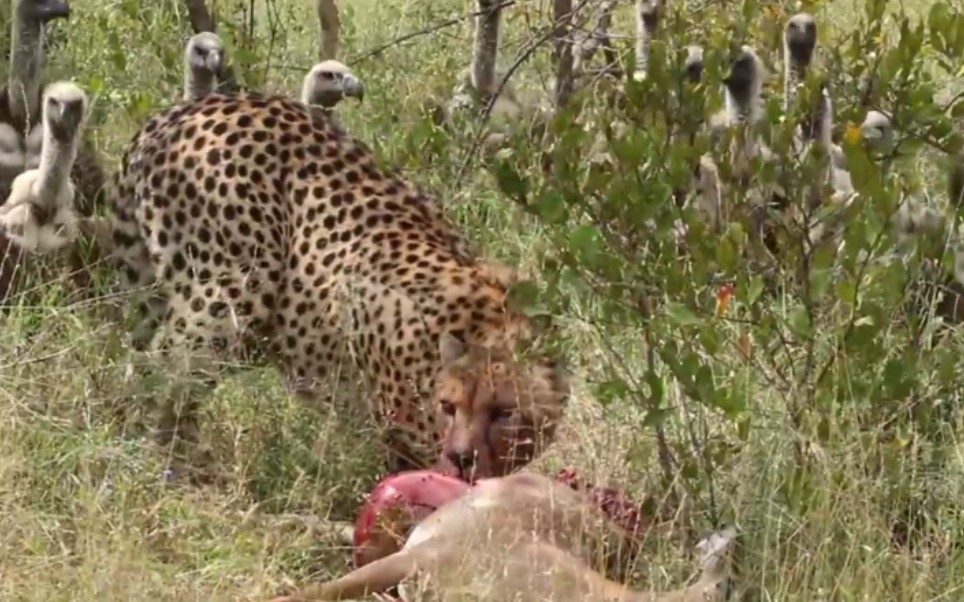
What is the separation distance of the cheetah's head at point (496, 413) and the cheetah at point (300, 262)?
63 millimetres

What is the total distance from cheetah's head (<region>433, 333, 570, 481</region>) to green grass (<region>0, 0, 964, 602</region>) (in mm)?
109

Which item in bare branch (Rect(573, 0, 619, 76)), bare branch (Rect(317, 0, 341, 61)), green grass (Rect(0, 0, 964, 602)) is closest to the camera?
green grass (Rect(0, 0, 964, 602))

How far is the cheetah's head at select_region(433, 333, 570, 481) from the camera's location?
4641mm

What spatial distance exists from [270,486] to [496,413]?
55 cm

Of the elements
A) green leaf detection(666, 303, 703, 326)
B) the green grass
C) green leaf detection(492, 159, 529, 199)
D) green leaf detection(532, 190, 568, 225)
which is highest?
green leaf detection(492, 159, 529, 199)

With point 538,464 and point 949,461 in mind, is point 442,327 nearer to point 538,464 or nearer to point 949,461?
point 538,464

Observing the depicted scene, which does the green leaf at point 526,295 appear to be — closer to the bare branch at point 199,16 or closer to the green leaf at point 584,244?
the green leaf at point 584,244

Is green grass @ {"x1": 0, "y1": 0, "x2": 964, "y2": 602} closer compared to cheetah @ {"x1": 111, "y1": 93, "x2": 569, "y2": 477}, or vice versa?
green grass @ {"x1": 0, "y1": 0, "x2": 964, "y2": 602}

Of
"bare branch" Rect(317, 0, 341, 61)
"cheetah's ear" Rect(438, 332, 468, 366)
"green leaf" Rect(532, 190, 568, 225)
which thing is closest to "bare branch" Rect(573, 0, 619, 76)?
"bare branch" Rect(317, 0, 341, 61)

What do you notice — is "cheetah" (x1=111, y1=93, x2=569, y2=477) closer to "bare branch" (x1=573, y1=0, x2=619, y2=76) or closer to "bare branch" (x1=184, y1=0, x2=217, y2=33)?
"bare branch" (x1=573, y1=0, x2=619, y2=76)

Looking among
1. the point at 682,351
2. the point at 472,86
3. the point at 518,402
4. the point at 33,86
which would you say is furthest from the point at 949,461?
the point at 33,86

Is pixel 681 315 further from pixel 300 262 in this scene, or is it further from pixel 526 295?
pixel 300 262

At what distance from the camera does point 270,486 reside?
188 inches

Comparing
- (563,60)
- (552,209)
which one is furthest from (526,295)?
(563,60)
